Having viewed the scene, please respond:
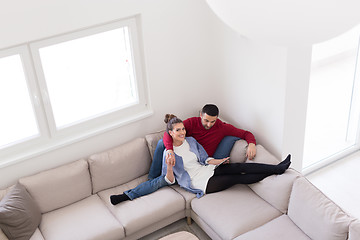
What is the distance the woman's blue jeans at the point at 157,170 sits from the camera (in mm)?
4141

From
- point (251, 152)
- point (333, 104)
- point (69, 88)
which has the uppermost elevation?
point (69, 88)

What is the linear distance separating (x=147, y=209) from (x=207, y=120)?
3.43ft

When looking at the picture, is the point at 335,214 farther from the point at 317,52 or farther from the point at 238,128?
the point at 317,52

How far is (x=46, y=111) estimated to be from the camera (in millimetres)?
3992

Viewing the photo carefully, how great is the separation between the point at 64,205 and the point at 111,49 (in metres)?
1.61

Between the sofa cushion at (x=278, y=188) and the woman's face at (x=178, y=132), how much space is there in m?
0.87

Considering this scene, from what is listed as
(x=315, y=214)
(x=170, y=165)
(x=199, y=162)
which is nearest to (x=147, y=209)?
(x=170, y=165)

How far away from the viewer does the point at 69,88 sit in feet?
13.5

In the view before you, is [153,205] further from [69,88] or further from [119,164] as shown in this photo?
[69,88]

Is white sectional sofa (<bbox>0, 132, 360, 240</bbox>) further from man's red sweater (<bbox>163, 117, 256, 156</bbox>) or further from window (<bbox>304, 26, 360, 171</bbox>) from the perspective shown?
window (<bbox>304, 26, 360, 171</bbox>)

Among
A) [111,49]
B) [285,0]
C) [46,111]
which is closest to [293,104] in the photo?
[111,49]

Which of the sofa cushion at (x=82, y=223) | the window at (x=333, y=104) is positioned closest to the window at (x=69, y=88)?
the sofa cushion at (x=82, y=223)

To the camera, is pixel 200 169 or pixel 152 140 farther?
pixel 152 140

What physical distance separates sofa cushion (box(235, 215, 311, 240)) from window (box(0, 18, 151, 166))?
67.0 inches
